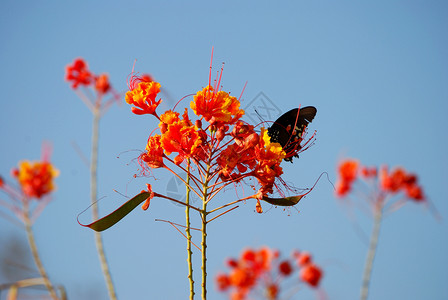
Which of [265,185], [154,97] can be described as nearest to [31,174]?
[154,97]

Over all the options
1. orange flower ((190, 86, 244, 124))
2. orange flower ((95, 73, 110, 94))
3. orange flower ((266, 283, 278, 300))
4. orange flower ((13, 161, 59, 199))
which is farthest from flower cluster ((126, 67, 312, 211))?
orange flower ((95, 73, 110, 94))

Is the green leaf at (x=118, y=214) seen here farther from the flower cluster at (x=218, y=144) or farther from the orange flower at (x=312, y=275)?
the orange flower at (x=312, y=275)

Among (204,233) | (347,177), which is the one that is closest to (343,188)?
(347,177)

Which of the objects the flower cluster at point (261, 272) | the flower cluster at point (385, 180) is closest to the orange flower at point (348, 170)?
the flower cluster at point (385, 180)

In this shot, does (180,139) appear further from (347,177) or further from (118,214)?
(347,177)

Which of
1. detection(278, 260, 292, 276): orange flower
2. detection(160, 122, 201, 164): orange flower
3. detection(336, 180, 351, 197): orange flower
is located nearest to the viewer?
detection(160, 122, 201, 164): orange flower

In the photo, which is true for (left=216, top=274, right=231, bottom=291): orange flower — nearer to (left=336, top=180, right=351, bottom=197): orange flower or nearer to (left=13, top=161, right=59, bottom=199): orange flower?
(left=13, top=161, right=59, bottom=199): orange flower

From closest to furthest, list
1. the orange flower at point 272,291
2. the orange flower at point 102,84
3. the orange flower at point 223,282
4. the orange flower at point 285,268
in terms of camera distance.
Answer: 1. the orange flower at point 272,291
2. the orange flower at point 285,268
3. the orange flower at point 223,282
4. the orange flower at point 102,84
